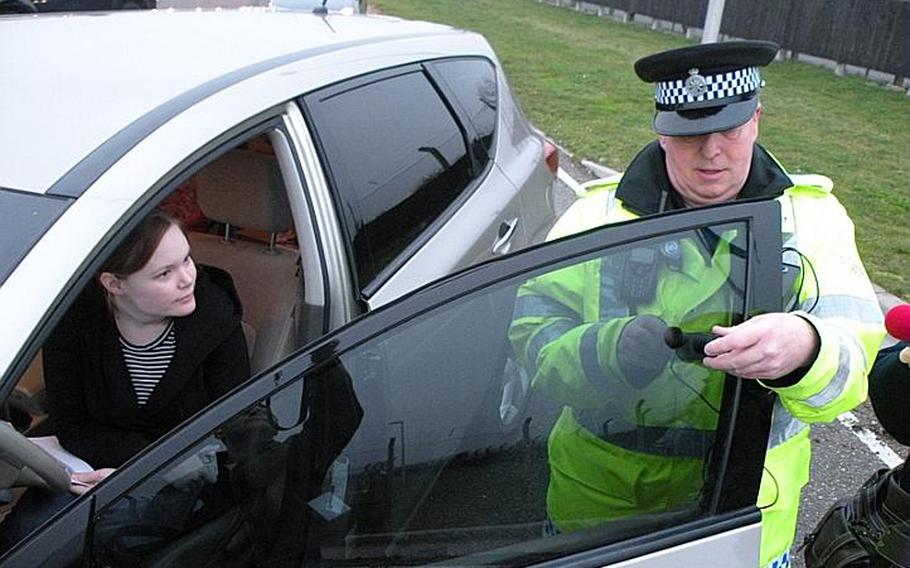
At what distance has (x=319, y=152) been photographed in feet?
6.66

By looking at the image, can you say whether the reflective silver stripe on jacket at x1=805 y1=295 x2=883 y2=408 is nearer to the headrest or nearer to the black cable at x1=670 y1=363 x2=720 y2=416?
the black cable at x1=670 y1=363 x2=720 y2=416

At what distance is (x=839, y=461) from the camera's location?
11.3ft

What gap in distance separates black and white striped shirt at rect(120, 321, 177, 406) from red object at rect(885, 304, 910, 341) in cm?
150

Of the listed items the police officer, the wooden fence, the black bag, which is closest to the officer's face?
the police officer

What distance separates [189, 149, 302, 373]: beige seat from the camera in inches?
88.7

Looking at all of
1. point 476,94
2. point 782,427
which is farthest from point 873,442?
point 782,427

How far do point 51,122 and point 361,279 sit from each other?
2.55ft

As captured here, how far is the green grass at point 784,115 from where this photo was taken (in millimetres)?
6539

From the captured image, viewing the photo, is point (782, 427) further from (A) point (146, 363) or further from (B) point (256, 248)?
(B) point (256, 248)

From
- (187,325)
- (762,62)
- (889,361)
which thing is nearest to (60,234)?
(187,325)

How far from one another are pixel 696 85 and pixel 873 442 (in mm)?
2546

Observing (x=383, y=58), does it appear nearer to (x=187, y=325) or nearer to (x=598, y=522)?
(x=187, y=325)

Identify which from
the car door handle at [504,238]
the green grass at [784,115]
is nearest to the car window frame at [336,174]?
the car door handle at [504,238]

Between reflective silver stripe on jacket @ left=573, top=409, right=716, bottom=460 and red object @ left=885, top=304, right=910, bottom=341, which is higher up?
red object @ left=885, top=304, right=910, bottom=341
